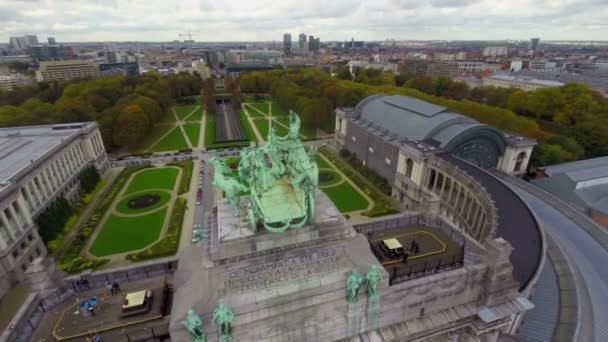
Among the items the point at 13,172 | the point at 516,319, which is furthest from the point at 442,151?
the point at 13,172

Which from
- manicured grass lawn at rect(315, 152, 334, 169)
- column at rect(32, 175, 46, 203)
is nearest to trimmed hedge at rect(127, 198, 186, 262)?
column at rect(32, 175, 46, 203)

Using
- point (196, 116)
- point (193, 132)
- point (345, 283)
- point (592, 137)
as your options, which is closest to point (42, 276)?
point (345, 283)

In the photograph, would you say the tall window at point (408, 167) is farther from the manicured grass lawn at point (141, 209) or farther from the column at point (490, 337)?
the manicured grass lawn at point (141, 209)

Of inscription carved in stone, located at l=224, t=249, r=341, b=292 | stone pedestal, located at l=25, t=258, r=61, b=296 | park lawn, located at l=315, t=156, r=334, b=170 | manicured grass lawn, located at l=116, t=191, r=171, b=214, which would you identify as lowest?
manicured grass lawn, located at l=116, t=191, r=171, b=214

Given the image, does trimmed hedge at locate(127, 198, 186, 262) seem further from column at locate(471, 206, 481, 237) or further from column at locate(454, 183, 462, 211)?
column at locate(454, 183, 462, 211)

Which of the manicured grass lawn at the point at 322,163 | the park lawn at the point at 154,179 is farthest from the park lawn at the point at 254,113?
the park lawn at the point at 154,179

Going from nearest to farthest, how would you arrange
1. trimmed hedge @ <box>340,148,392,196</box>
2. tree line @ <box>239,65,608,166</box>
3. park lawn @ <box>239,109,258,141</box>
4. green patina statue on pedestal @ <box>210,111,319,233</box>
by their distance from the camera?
green patina statue on pedestal @ <box>210,111,319,233</box>
trimmed hedge @ <box>340,148,392,196</box>
tree line @ <box>239,65,608,166</box>
park lawn @ <box>239,109,258,141</box>
